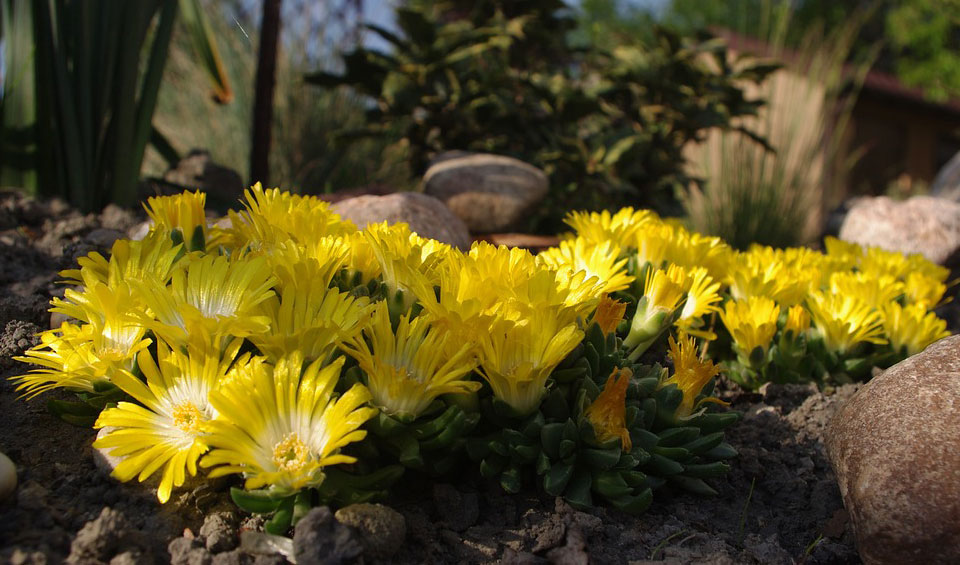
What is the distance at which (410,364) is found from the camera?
164cm

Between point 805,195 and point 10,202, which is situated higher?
point 10,202

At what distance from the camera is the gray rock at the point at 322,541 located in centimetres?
140

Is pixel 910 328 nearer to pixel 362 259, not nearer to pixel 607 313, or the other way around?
pixel 607 313

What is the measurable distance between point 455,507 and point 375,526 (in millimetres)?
282

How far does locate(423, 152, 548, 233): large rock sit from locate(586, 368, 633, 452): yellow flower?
8.23 feet

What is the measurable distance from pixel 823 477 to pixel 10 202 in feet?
11.4

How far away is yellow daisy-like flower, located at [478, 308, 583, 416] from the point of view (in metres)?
1.65

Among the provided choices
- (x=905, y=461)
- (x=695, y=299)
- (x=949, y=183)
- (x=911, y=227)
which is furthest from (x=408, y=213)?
(x=949, y=183)

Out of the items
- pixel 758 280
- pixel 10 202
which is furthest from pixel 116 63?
pixel 758 280

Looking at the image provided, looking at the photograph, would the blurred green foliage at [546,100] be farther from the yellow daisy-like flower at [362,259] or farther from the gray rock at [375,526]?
the gray rock at [375,526]

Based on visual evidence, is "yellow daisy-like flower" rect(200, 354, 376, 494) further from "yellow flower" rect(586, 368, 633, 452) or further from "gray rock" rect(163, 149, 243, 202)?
"gray rock" rect(163, 149, 243, 202)

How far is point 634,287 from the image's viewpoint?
2604 millimetres

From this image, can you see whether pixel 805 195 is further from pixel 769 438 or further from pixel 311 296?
pixel 311 296

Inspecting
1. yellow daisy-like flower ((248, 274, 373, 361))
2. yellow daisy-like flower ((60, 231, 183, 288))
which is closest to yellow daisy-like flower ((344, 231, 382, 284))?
yellow daisy-like flower ((248, 274, 373, 361))
